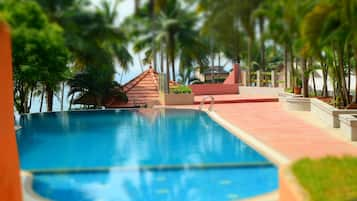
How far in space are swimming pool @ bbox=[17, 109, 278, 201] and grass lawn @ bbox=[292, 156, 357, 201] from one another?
129 centimetres

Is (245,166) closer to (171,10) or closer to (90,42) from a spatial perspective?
(90,42)

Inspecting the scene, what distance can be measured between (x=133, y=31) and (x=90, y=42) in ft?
18.7

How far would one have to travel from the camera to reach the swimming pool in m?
6.02

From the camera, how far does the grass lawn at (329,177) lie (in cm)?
354

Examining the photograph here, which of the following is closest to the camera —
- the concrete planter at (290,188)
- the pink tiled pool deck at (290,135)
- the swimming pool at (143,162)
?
the concrete planter at (290,188)

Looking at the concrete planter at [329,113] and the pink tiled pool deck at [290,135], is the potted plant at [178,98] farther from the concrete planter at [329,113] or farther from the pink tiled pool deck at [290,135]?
the concrete planter at [329,113]

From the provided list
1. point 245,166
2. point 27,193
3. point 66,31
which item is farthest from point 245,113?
point 27,193

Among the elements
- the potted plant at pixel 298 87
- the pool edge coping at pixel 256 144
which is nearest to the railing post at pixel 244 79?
the potted plant at pixel 298 87

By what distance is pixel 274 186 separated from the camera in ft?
20.0

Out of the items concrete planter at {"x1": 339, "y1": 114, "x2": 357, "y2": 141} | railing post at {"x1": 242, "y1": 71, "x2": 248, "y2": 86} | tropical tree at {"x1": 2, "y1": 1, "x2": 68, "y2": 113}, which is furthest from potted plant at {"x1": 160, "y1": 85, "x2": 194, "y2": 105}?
concrete planter at {"x1": 339, "y1": 114, "x2": 357, "y2": 141}

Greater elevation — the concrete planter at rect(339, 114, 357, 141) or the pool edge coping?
the concrete planter at rect(339, 114, 357, 141)

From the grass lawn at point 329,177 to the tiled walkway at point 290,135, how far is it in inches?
97.4

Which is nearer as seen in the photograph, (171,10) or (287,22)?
(287,22)

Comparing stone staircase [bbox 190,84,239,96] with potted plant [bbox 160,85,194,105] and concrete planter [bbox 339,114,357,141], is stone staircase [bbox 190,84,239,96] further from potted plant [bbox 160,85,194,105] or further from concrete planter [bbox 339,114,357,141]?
concrete planter [bbox 339,114,357,141]
